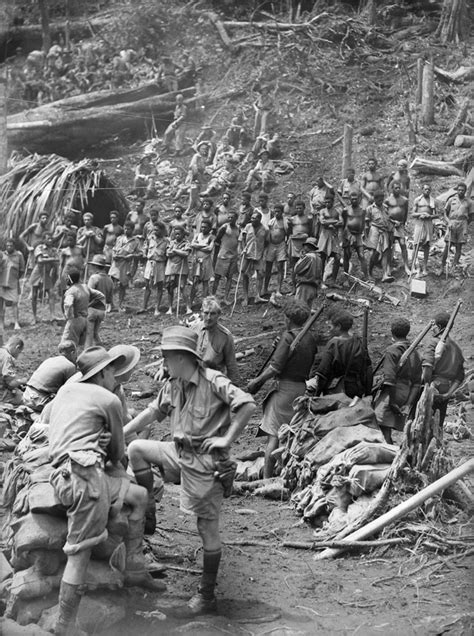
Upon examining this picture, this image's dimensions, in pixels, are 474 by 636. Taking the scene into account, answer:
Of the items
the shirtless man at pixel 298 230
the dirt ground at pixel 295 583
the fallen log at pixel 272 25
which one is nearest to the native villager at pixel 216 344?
the dirt ground at pixel 295 583

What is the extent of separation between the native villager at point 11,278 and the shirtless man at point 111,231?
86 centimetres

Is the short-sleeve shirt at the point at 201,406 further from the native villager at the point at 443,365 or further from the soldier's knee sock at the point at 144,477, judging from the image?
the native villager at the point at 443,365

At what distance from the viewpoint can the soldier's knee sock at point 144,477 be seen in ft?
18.9

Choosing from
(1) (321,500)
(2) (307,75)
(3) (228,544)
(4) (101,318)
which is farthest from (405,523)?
(2) (307,75)

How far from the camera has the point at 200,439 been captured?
551 centimetres

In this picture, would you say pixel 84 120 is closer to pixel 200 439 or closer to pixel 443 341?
pixel 443 341

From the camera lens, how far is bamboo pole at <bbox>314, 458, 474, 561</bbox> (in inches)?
247

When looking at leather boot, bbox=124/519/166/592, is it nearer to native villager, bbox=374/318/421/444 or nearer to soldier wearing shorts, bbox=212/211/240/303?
native villager, bbox=374/318/421/444

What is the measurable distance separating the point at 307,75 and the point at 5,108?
9.74 ft

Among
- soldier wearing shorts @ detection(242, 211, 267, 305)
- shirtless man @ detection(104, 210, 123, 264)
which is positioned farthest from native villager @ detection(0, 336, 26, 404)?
soldier wearing shorts @ detection(242, 211, 267, 305)

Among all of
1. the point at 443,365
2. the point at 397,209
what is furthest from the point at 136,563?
the point at 397,209

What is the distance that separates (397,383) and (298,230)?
2.44 metres

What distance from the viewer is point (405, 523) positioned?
6414 millimetres

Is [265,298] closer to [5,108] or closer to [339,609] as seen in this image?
[5,108]
